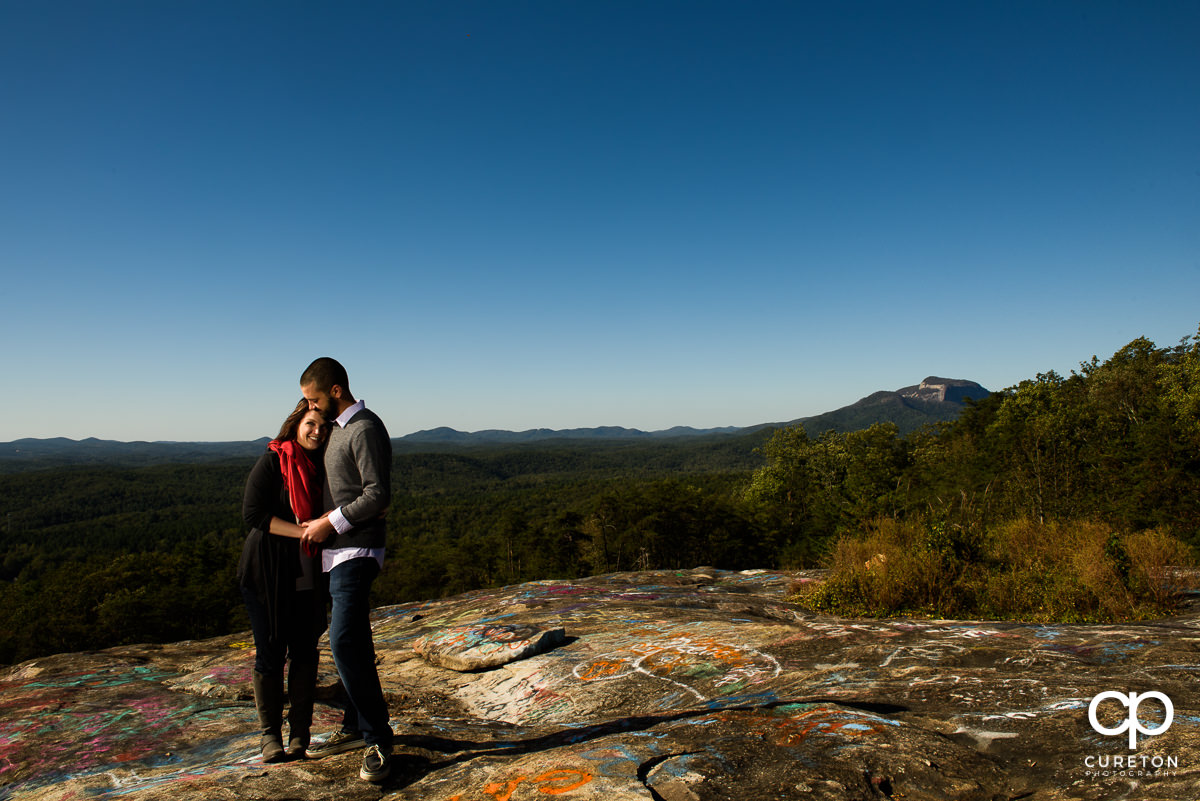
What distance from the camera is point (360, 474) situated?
3.35m

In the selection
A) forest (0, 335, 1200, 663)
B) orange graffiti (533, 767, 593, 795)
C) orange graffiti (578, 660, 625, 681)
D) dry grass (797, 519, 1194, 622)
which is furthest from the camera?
forest (0, 335, 1200, 663)

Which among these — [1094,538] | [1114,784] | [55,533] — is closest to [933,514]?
[1094,538]

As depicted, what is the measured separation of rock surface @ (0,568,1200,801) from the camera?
8.95 feet

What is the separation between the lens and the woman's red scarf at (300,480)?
135 inches

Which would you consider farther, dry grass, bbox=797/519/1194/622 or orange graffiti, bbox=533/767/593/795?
dry grass, bbox=797/519/1194/622

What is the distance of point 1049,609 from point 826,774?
7.44 metres

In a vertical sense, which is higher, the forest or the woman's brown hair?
the woman's brown hair

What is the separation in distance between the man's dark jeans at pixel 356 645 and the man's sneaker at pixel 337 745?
19 centimetres

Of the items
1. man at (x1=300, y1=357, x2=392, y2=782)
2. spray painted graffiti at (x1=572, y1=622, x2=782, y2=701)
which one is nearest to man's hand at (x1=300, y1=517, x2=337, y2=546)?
man at (x1=300, y1=357, x2=392, y2=782)

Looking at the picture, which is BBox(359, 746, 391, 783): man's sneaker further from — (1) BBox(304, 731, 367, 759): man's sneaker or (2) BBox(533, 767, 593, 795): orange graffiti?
(2) BBox(533, 767, 593, 795): orange graffiti

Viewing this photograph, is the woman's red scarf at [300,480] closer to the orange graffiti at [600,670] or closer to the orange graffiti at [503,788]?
the orange graffiti at [503,788]

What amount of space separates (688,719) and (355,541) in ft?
7.84

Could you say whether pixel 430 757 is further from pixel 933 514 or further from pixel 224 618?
pixel 224 618

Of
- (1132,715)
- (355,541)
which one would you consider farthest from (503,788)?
(1132,715)
